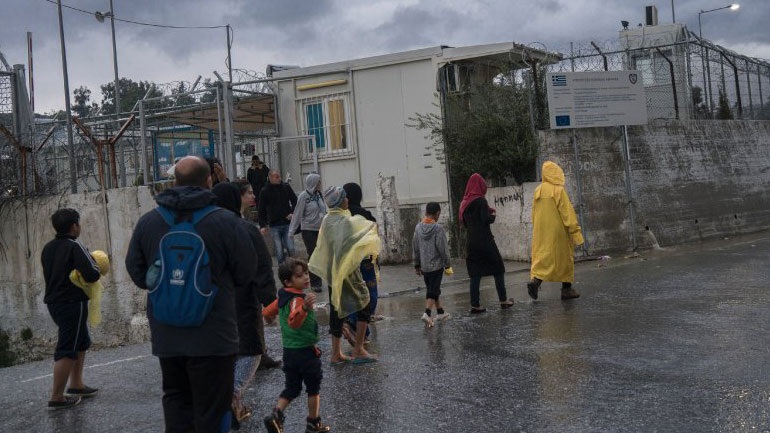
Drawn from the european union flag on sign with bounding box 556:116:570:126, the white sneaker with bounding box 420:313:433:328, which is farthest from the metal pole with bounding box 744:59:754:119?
the white sneaker with bounding box 420:313:433:328

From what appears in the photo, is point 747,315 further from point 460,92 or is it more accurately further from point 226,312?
point 460,92

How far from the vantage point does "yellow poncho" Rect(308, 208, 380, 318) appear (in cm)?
763

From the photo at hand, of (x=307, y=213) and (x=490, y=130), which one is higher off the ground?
(x=490, y=130)

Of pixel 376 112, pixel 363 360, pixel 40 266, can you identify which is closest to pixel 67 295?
pixel 363 360

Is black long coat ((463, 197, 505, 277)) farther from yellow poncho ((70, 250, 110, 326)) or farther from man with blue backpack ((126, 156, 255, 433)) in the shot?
man with blue backpack ((126, 156, 255, 433))

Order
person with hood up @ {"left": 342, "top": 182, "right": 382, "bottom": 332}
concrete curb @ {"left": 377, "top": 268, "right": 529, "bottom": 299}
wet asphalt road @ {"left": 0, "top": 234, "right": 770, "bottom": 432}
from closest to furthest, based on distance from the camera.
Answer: wet asphalt road @ {"left": 0, "top": 234, "right": 770, "bottom": 432} < person with hood up @ {"left": 342, "top": 182, "right": 382, "bottom": 332} < concrete curb @ {"left": 377, "top": 268, "right": 529, "bottom": 299}

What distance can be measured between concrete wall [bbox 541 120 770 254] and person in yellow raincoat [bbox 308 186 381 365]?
859cm

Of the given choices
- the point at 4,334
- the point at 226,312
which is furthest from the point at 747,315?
the point at 4,334

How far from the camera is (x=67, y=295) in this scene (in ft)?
23.1

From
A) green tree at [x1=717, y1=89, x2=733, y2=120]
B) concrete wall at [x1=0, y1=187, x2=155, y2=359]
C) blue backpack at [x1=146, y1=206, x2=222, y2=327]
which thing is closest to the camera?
blue backpack at [x1=146, y1=206, x2=222, y2=327]

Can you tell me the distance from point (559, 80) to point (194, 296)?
39.9 feet

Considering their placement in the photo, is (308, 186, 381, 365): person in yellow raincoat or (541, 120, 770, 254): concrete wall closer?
(308, 186, 381, 365): person in yellow raincoat

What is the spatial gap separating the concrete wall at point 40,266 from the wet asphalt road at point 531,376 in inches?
70.1

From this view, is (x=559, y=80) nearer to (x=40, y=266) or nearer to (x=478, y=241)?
(x=478, y=241)
